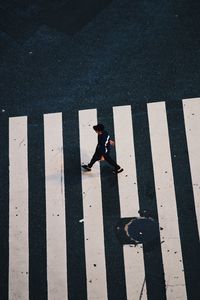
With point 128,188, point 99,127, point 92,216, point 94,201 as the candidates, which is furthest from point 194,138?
point 92,216

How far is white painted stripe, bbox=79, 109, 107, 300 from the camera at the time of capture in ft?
23.9

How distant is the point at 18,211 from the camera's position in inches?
319

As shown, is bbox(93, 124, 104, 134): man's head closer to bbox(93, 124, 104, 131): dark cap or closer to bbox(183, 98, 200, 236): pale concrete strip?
bbox(93, 124, 104, 131): dark cap

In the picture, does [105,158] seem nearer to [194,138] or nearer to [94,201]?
[94,201]

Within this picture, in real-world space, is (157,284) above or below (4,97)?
below

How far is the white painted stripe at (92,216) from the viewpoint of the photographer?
7285 mm

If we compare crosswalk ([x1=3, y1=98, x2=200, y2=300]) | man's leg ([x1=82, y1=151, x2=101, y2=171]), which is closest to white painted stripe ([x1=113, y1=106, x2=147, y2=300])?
crosswalk ([x1=3, y1=98, x2=200, y2=300])

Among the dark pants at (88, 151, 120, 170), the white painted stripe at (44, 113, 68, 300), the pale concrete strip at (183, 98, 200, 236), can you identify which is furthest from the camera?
the pale concrete strip at (183, 98, 200, 236)

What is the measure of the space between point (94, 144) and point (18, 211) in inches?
91.3

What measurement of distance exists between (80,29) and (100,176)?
432 cm

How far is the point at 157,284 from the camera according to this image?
7.15 meters

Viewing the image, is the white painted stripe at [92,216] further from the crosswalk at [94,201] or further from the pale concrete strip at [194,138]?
the pale concrete strip at [194,138]

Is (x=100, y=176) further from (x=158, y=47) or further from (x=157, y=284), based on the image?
(x=158, y=47)

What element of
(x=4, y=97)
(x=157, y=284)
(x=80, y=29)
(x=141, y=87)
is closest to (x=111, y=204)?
(x=157, y=284)
